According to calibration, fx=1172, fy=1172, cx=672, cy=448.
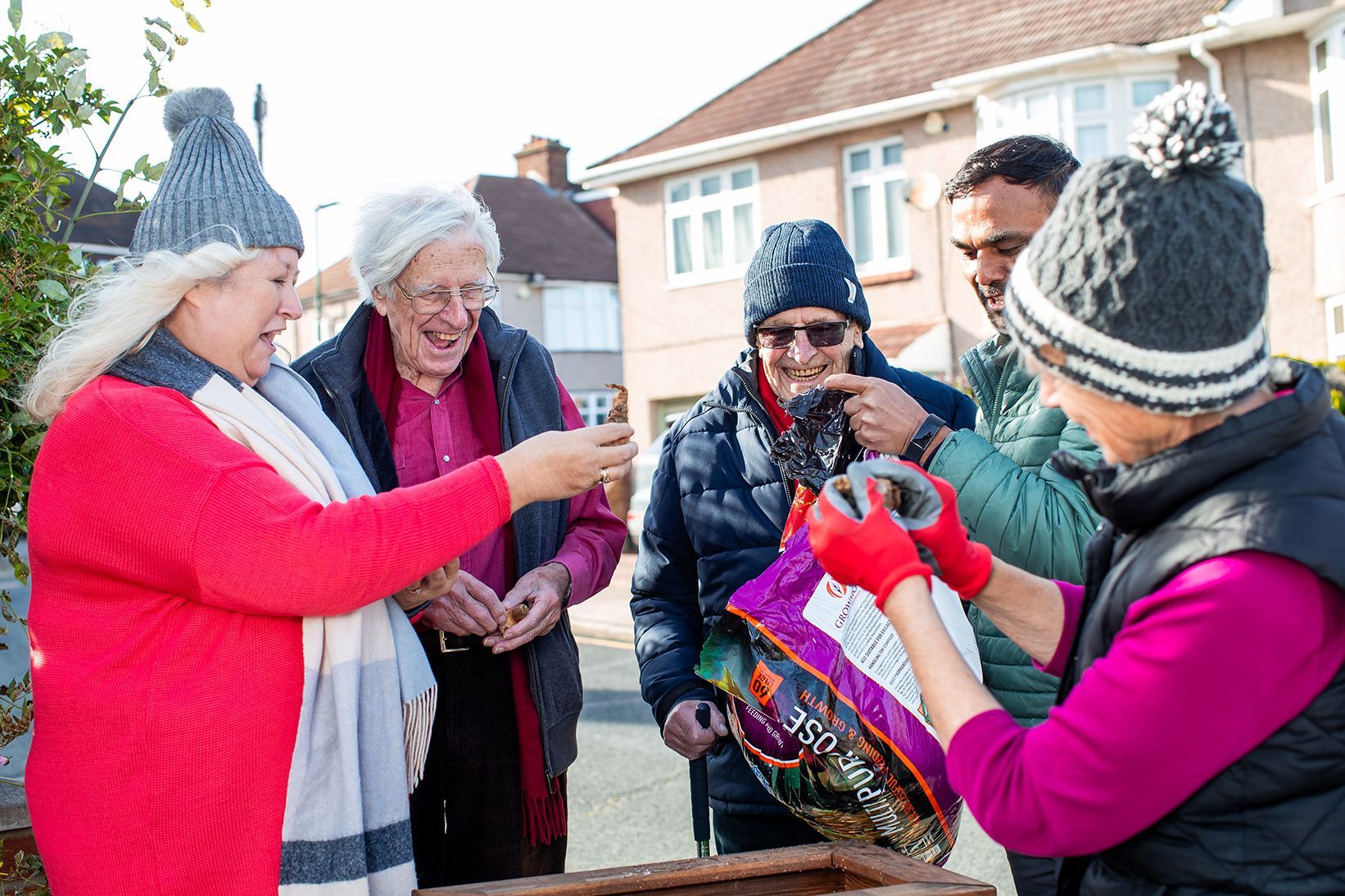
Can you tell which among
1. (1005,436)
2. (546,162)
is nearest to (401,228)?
(1005,436)

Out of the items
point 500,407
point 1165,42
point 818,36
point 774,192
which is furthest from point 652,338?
point 500,407

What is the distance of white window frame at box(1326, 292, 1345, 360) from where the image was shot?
13.4 meters

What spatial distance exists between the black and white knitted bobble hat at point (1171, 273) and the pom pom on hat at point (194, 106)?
1.59m

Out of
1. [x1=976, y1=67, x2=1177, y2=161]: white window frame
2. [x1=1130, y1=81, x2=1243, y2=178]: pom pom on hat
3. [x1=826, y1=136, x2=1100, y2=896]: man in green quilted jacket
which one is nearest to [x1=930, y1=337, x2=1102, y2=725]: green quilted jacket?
[x1=826, y1=136, x2=1100, y2=896]: man in green quilted jacket

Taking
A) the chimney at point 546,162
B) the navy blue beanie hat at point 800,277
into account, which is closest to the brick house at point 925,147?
the navy blue beanie hat at point 800,277

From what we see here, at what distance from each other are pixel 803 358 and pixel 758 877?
1.16 m

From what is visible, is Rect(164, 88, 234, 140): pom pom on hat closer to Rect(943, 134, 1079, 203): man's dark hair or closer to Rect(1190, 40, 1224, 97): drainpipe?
Rect(943, 134, 1079, 203): man's dark hair

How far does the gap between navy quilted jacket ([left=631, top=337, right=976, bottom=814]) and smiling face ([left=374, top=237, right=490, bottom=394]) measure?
56cm

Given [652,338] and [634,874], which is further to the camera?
[652,338]

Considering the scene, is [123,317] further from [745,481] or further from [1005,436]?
[1005,436]

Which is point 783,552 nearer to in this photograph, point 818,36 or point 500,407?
point 500,407

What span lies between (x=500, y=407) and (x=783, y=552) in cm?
87

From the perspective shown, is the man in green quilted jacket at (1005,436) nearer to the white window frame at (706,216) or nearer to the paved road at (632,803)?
the paved road at (632,803)

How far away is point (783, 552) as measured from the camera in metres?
2.25
